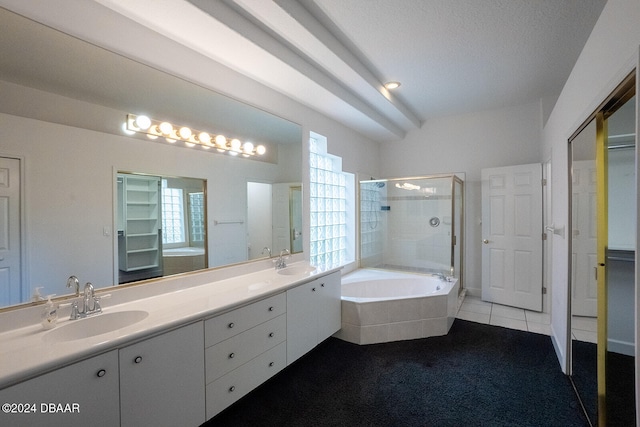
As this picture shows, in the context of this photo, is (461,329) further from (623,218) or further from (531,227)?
(623,218)

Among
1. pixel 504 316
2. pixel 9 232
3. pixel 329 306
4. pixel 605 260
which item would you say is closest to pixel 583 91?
pixel 605 260

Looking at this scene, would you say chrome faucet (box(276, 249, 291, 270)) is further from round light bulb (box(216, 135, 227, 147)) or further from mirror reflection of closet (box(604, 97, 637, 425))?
mirror reflection of closet (box(604, 97, 637, 425))

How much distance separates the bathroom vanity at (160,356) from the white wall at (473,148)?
10.2 feet

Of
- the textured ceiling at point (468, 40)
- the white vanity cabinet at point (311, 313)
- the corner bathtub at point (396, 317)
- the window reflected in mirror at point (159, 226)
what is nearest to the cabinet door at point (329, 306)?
the white vanity cabinet at point (311, 313)

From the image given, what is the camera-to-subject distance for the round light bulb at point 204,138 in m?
2.18

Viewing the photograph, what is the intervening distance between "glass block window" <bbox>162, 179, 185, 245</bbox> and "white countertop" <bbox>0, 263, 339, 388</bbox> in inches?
14.5

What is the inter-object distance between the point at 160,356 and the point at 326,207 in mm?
2724

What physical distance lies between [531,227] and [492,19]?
8.81 feet

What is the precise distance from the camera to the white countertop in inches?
40.7

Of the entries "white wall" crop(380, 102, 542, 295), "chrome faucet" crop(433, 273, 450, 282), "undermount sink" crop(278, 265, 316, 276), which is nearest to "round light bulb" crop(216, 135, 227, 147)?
"undermount sink" crop(278, 265, 316, 276)

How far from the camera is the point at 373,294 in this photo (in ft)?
12.3

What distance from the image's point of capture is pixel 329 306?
2.69m

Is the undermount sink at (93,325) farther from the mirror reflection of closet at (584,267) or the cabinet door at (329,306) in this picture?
the mirror reflection of closet at (584,267)

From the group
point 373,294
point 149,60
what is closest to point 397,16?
point 149,60
